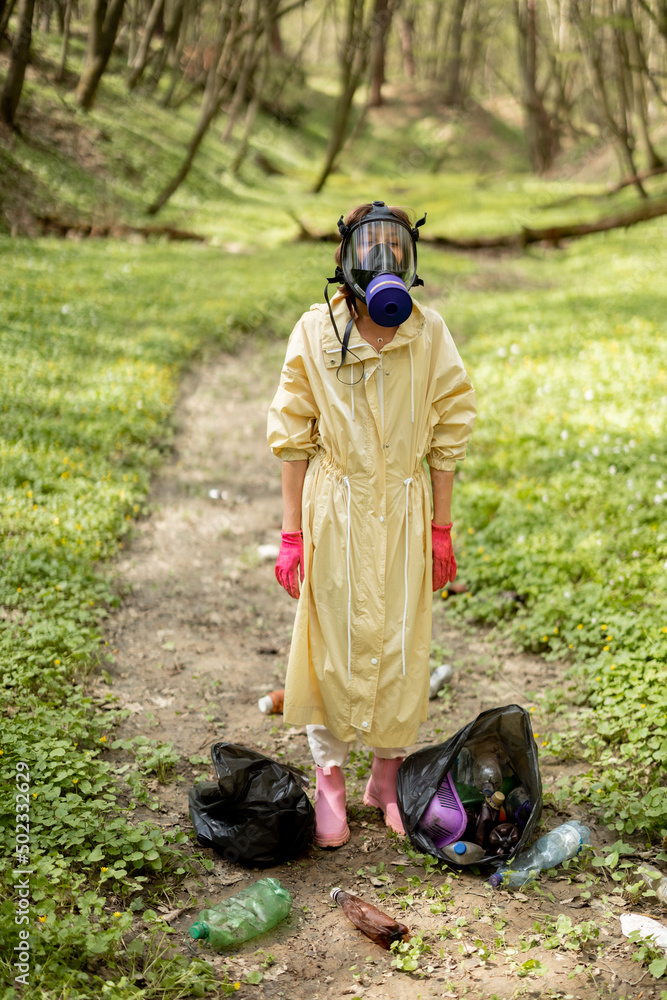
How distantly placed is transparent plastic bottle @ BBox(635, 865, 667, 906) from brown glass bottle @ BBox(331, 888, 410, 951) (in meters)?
0.83

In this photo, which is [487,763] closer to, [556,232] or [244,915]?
[244,915]

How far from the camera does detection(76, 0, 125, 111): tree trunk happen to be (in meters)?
12.8

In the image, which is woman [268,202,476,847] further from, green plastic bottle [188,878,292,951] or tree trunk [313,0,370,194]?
tree trunk [313,0,370,194]

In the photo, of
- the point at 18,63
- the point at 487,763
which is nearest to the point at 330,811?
the point at 487,763

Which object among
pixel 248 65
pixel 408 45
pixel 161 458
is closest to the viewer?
pixel 161 458

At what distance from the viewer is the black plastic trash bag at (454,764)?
2816 mm

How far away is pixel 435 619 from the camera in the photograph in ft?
15.6

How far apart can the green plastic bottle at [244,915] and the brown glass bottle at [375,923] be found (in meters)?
0.22

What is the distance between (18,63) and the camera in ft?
36.2

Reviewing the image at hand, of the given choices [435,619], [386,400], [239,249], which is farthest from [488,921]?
[239,249]

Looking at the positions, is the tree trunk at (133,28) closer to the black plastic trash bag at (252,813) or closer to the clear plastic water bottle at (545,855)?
the black plastic trash bag at (252,813)

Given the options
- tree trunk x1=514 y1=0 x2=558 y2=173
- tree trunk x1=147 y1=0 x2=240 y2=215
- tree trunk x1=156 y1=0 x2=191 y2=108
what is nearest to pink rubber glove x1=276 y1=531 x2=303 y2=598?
tree trunk x1=147 y1=0 x2=240 y2=215

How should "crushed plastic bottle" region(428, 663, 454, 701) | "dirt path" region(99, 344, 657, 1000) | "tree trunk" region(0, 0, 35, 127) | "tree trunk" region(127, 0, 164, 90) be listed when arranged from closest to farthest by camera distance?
"dirt path" region(99, 344, 657, 1000) < "crushed plastic bottle" region(428, 663, 454, 701) < "tree trunk" region(0, 0, 35, 127) < "tree trunk" region(127, 0, 164, 90)

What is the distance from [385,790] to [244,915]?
0.82 m
